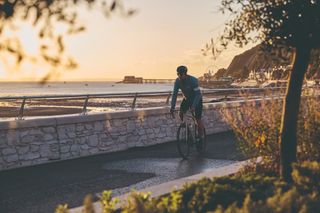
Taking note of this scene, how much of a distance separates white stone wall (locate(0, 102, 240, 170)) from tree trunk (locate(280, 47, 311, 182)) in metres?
6.13

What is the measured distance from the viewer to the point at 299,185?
19.8 feet

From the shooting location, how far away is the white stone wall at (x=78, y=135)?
11.3m

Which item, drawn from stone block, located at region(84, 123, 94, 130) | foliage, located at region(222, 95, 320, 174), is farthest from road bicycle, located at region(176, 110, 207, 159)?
foliage, located at region(222, 95, 320, 174)

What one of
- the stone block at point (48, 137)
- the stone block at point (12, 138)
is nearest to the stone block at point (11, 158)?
the stone block at point (12, 138)

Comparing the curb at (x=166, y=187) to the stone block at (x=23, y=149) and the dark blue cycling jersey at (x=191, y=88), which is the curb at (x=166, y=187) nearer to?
the dark blue cycling jersey at (x=191, y=88)

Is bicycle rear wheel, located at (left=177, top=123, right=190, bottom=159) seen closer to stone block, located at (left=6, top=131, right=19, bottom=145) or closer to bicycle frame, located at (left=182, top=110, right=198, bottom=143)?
bicycle frame, located at (left=182, top=110, right=198, bottom=143)

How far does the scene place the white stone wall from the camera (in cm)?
1134

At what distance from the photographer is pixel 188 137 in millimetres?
12734

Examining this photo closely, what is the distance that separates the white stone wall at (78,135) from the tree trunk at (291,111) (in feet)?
20.1

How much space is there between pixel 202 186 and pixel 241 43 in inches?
96.2

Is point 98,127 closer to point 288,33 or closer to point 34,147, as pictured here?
point 34,147

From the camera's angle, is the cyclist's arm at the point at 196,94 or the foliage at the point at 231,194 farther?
the cyclist's arm at the point at 196,94

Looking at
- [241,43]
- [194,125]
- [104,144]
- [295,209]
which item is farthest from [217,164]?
[295,209]

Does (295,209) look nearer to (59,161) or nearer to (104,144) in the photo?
(59,161)
